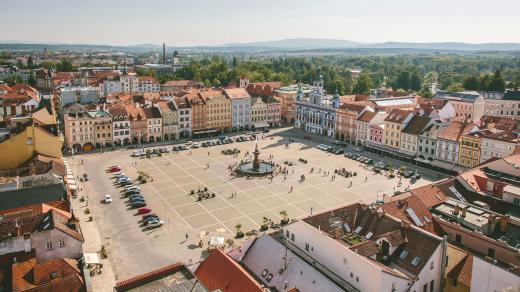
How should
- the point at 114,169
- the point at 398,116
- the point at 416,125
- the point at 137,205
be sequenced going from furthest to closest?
the point at 398,116 → the point at 416,125 → the point at 114,169 → the point at 137,205

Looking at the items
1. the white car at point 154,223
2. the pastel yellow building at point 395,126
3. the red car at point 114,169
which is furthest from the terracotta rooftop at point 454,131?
the red car at point 114,169

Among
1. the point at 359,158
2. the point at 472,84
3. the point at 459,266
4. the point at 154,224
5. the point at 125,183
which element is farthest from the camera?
the point at 472,84

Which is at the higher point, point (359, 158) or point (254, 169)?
point (359, 158)

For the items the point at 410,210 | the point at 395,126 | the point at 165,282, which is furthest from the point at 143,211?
the point at 395,126

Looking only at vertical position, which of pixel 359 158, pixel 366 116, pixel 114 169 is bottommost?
pixel 114 169

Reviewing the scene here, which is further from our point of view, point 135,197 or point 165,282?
point 135,197

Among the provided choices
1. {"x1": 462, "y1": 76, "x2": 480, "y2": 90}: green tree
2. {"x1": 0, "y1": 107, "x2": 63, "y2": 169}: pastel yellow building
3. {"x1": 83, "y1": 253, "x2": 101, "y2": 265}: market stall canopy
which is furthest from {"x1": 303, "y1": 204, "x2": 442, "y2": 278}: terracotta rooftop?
{"x1": 462, "y1": 76, "x2": 480, "y2": 90}: green tree

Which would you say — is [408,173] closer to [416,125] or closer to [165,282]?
[416,125]

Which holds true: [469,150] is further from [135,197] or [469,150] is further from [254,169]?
[135,197]
